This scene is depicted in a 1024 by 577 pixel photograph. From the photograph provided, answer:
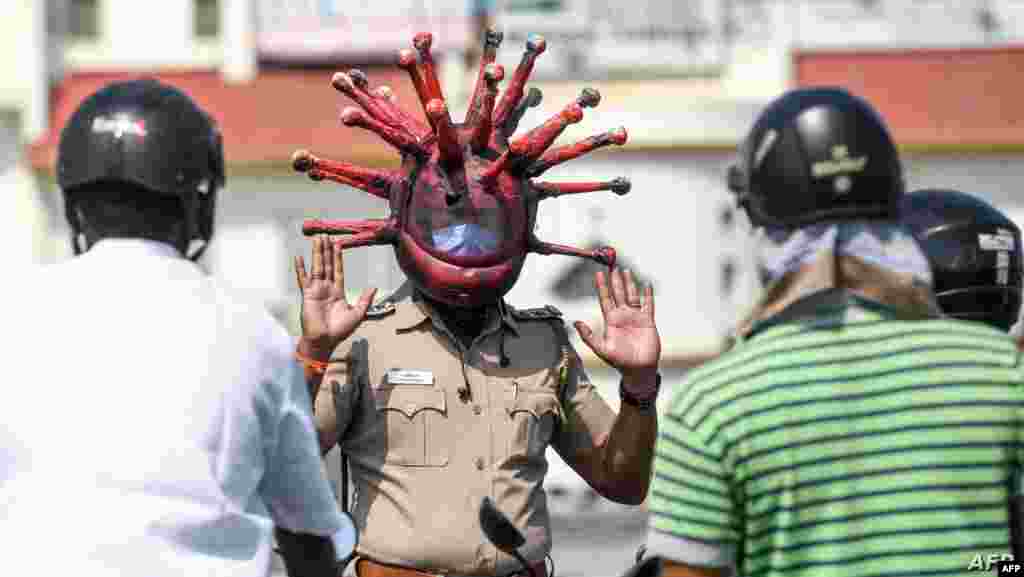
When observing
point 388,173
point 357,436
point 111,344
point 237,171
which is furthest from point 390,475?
point 237,171

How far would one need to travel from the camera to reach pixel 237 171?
23.9m

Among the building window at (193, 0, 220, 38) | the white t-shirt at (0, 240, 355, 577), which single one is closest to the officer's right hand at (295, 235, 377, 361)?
the white t-shirt at (0, 240, 355, 577)

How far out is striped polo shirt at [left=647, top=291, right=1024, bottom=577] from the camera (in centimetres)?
330

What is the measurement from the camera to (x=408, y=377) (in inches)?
198

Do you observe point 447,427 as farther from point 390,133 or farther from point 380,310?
point 390,133

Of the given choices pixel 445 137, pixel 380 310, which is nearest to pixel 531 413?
pixel 380 310

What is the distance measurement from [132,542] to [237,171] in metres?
20.9

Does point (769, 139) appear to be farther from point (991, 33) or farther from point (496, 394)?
point (991, 33)

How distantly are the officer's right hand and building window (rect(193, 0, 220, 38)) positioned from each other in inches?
918

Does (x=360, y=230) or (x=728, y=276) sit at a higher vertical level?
(x=360, y=230)

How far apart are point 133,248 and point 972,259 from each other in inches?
98.1

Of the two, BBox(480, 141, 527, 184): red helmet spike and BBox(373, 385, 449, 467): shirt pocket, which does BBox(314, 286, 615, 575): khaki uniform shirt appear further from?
BBox(480, 141, 527, 184): red helmet spike

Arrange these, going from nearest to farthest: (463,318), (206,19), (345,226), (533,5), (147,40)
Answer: (463,318) < (345,226) < (533,5) < (147,40) < (206,19)

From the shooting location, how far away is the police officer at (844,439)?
3303 mm
